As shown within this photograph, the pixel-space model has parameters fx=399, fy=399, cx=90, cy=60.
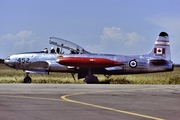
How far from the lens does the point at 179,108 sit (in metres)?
12.2

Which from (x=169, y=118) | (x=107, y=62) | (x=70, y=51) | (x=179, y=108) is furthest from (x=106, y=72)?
(x=169, y=118)

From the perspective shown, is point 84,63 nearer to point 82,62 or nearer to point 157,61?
point 82,62

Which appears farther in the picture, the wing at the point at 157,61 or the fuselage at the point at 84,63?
the wing at the point at 157,61

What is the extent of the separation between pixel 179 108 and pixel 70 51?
692 inches

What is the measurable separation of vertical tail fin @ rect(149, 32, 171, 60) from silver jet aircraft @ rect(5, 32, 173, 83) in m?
0.36

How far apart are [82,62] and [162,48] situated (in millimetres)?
6374

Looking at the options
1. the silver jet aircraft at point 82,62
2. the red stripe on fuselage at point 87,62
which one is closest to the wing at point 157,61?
the silver jet aircraft at point 82,62

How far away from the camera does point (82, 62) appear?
93.4 ft

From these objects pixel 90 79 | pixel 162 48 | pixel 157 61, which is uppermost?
pixel 162 48

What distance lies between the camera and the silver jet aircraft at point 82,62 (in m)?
28.6

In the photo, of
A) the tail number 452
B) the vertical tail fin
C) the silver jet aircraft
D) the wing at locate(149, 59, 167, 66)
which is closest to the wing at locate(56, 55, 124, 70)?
the silver jet aircraft

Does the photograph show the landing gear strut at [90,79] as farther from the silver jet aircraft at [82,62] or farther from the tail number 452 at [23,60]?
the tail number 452 at [23,60]

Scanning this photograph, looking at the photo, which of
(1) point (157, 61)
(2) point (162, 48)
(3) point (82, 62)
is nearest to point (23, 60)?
(3) point (82, 62)

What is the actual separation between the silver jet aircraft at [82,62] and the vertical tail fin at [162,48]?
361 millimetres
